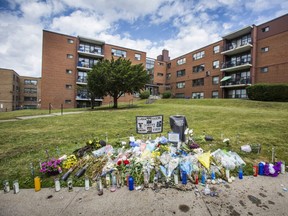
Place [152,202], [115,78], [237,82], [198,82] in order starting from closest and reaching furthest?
[152,202] < [115,78] < [237,82] < [198,82]

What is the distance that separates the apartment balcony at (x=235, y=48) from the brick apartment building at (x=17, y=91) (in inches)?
2023

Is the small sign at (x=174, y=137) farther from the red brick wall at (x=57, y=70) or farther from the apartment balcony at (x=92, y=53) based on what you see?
the apartment balcony at (x=92, y=53)

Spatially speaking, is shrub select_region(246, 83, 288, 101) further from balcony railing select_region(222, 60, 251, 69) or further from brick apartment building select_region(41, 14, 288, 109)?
balcony railing select_region(222, 60, 251, 69)

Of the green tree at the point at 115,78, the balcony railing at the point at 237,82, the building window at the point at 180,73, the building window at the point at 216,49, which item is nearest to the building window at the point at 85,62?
the green tree at the point at 115,78

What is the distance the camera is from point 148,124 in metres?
4.55

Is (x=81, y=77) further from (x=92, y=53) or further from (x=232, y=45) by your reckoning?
(x=232, y=45)

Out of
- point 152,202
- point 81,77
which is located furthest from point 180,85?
point 152,202

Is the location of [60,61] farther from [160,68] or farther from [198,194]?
[198,194]

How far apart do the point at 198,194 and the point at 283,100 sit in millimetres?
20053

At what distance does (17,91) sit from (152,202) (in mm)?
57136

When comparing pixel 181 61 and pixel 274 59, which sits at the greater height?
pixel 181 61

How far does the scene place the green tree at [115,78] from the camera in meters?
15.1

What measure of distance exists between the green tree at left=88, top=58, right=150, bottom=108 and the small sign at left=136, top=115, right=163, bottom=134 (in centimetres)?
1122

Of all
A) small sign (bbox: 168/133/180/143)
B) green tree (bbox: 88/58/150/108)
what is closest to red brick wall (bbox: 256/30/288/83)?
green tree (bbox: 88/58/150/108)
